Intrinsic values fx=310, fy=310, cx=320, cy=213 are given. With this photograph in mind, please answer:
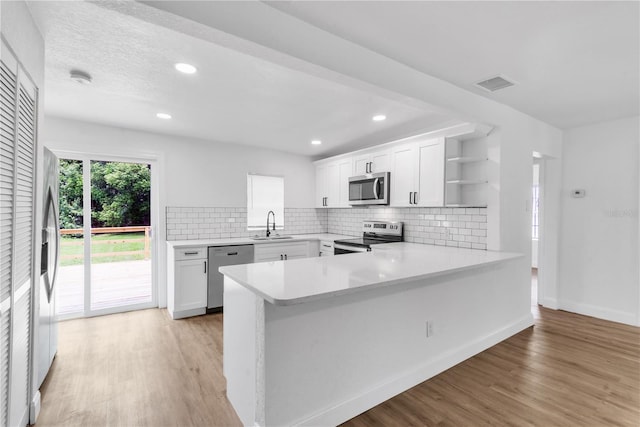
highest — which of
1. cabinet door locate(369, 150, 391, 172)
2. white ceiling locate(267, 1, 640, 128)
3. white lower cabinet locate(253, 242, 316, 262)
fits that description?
white ceiling locate(267, 1, 640, 128)

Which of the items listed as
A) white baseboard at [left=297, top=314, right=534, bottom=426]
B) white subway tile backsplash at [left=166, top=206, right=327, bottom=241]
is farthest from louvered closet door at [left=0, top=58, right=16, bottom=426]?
white subway tile backsplash at [left=166, top=206, right=327, bottom=241]

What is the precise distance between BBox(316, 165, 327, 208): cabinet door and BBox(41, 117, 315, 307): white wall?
426mm

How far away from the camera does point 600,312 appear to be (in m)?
3.67

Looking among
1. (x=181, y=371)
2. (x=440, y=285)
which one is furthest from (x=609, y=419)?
(x=181, y=371)

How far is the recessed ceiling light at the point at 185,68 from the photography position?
218 centimetres

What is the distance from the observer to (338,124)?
365cm

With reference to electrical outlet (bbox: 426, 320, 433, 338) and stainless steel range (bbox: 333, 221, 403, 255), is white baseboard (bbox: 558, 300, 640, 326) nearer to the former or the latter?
stainless steel range (bbox: 333, 221, 403, 255)

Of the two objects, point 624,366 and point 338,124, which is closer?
point 624,366

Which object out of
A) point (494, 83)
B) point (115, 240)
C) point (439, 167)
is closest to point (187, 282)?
point (115, 240)

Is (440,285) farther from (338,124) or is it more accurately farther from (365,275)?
(338,124)

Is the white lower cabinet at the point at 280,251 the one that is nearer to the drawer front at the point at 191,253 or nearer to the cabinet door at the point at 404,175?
the drawer front at the point at 191,253

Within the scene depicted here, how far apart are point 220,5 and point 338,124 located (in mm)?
2297

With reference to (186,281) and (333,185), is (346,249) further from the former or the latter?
(186,281)

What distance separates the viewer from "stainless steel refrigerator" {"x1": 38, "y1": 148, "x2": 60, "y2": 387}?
217cm
